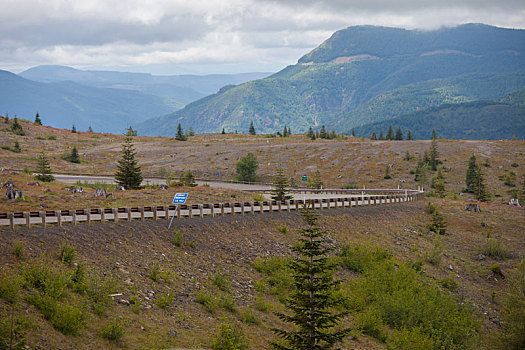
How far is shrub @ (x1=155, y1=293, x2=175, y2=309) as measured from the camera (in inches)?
850

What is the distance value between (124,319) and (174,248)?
821 cm

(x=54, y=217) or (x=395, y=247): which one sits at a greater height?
(x=54, y=217)

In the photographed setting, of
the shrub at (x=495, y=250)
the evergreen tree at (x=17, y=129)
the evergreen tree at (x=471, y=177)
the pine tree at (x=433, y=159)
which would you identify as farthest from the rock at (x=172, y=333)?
the evergreen tree at (x=17, y=129)

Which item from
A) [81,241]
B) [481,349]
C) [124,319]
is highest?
[81,241]

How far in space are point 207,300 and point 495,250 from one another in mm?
30344

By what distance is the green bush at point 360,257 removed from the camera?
35.0 meters

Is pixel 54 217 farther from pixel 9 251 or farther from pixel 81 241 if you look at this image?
pixel 9 251

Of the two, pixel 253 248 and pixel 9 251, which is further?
pixel 253 248

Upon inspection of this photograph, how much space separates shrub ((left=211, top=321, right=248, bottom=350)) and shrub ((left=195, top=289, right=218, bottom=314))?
1.54 meters

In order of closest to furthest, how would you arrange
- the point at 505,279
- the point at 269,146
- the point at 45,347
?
the point at 45,347
the point at 505,279
the point at 269,146

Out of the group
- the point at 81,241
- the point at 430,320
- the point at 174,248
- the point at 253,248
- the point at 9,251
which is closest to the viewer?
the point at 9,251

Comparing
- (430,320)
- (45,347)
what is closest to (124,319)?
(45,347)

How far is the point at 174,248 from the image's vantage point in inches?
1081

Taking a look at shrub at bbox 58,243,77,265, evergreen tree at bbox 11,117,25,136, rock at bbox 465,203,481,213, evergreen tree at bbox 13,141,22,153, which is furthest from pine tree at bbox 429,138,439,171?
evergreen tree at bbox 11,117,25,136
